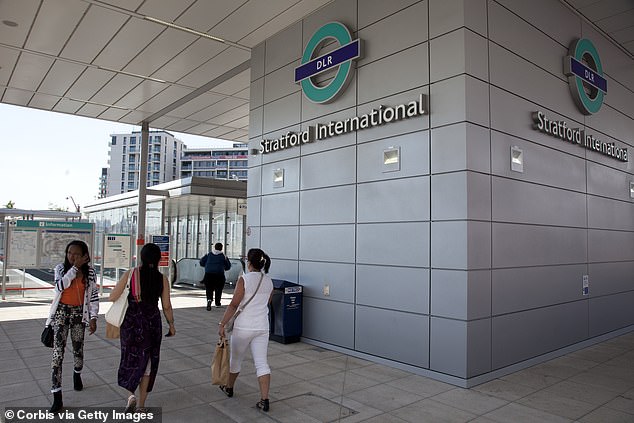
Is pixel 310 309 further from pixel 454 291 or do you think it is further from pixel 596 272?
pixel 596 272

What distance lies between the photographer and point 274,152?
839cm

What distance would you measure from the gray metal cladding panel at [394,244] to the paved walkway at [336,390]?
1.40 m

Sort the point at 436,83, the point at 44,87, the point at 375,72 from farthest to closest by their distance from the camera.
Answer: the point at 44,87 < the point at 375,72 < the point at 436,83

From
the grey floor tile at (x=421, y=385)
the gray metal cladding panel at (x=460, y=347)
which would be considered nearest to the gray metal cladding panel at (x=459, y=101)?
the gray metal cladding panel at (x=460, y=347)

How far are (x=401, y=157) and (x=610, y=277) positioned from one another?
5.00 m

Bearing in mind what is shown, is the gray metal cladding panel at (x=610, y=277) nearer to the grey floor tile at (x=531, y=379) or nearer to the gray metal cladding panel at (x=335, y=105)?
the grey floor tile at (x=531, y=379)

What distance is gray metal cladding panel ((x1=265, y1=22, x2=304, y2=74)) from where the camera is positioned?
8.02 meters

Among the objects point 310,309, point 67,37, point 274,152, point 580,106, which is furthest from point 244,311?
point 67,37

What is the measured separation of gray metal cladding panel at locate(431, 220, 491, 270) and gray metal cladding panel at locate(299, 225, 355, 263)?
1.47 m

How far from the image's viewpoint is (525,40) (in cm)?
645

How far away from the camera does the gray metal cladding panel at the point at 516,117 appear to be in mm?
5871

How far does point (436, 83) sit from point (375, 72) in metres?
1.10

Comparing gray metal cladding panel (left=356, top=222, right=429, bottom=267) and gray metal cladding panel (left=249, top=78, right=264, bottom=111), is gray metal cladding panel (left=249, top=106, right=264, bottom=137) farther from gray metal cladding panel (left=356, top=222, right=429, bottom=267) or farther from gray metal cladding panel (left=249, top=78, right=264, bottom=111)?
gray metal cladding panel (left=356, top=222, right=429, bottom=267)

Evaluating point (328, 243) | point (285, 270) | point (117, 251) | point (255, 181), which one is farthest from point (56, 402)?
point (117, 251)
